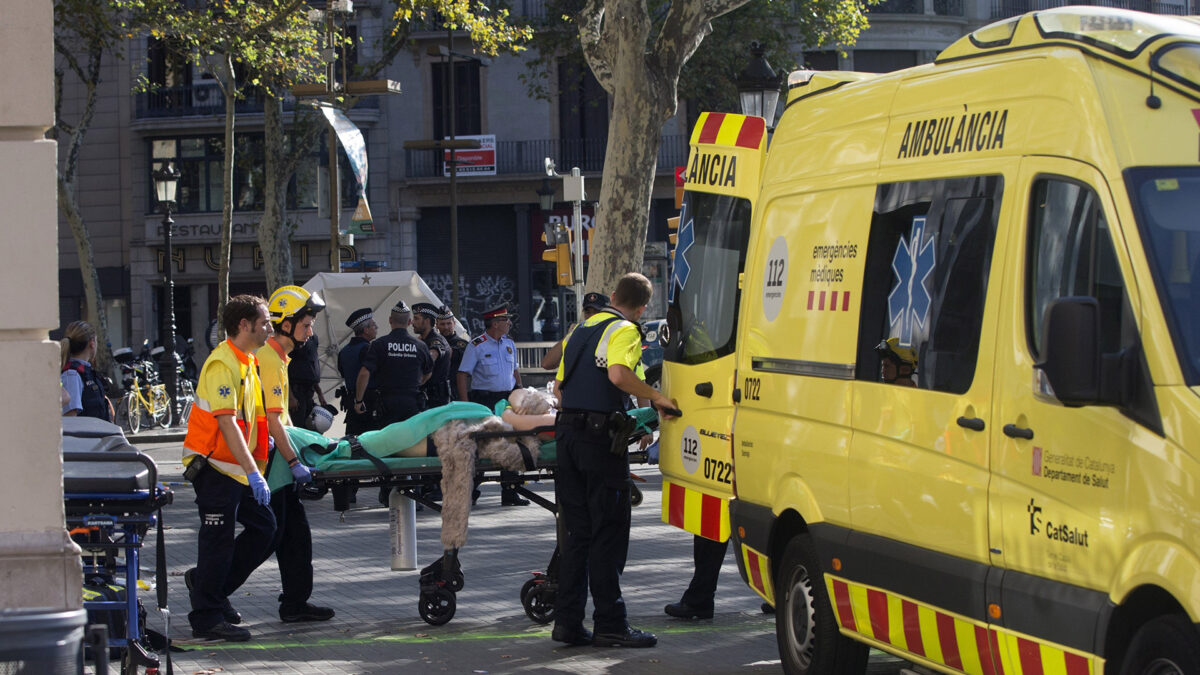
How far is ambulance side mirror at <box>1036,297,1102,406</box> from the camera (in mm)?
4531

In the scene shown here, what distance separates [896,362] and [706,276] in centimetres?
287

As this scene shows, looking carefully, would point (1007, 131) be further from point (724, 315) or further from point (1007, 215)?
point (724, 315)

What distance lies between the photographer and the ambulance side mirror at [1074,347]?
453cm

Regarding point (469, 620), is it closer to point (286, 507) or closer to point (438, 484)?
point (438, 484)

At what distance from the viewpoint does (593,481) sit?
8180 millimetres

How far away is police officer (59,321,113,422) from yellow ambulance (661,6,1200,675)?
5.70 metres

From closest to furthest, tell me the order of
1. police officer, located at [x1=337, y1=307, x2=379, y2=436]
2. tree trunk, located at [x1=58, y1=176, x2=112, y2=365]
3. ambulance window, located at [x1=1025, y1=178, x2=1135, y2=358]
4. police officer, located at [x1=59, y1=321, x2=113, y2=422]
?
ambulance window, located at [x1=1025, y1=178, x2=1135, y2=358] < police officer, located at [x1=59, y1=321, x2=113, y2=422] < police officer, located at [x1=337, y1=307, x2=379, y2=436] < tree trunk, located at [x1=58, y1=176, x2=112, y2=365]

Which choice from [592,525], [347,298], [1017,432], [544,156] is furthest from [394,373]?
[544,156]

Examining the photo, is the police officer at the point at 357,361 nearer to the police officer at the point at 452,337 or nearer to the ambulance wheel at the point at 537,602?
the police officer at the point at 452,337

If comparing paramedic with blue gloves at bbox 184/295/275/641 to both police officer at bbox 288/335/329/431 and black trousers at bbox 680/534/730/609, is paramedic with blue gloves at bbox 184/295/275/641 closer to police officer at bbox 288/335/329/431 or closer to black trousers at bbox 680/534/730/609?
black trousers at bbox 680/534/730/609

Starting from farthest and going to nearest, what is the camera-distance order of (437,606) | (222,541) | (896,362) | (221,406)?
(437,606) < (222,541) < (221,406) < (896,362)

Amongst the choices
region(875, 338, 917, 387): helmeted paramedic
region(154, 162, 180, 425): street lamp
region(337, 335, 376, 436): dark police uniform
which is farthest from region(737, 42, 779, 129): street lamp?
region(154, 162, 180, 425): street lamp

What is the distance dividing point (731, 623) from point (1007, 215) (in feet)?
13.4

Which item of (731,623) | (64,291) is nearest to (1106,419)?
(731,623)
